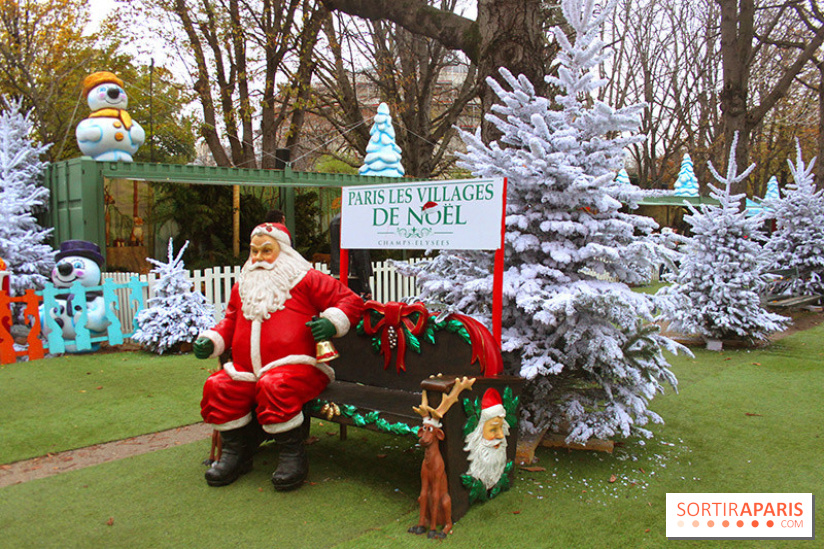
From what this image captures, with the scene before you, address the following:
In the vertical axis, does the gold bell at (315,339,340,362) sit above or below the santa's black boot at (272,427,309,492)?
above

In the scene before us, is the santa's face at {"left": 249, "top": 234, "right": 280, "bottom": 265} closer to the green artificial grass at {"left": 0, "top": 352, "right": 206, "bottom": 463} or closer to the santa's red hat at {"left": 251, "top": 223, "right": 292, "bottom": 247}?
the santa's red hat at {"left": 251, "top": 223, "right": 292, "bottom": 247}

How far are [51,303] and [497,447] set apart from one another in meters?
6.55

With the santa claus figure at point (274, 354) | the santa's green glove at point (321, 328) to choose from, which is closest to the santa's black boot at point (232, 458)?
the santa claus figure at point (274, 354)

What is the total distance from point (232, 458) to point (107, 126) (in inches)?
286

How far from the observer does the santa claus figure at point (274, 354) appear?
3838 mm

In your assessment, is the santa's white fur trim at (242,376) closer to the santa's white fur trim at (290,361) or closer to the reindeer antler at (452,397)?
the santa's white fur trim at (290,361)

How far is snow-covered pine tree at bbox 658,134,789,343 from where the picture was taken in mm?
8250

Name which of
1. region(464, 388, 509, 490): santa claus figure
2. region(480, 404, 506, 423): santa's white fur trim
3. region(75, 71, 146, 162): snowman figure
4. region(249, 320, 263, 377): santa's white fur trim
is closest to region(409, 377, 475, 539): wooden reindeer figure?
region(464, 388, 509, 490): santa claus figure

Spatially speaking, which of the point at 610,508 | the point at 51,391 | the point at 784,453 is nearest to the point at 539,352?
the point at 610,508

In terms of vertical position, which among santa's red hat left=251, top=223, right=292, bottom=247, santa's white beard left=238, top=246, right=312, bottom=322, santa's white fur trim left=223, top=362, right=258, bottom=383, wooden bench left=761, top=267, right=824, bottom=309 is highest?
santa's red hat left=251, top=223, right=292, bottom=247

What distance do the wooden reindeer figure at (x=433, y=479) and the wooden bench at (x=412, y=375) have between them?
5 centimetres

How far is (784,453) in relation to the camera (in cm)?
443

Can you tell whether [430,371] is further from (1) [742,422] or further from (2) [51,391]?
(2) [51,391]

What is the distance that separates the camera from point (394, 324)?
13.6ft
